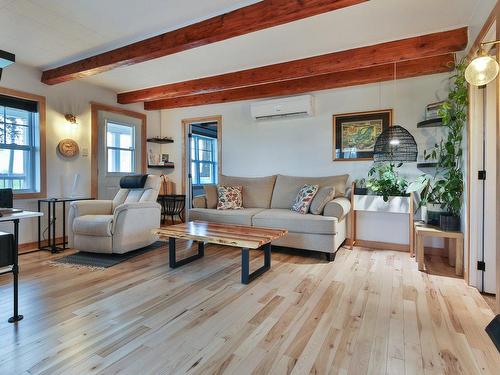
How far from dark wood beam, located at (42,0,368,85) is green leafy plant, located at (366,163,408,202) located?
224cm

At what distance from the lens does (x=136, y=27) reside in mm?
2635

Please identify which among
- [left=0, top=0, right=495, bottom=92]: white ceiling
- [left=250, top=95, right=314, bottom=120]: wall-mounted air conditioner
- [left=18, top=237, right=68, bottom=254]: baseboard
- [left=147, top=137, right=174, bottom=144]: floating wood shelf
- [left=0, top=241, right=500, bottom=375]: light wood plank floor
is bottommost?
[left=0, top=241, right=500, bottom=375]: light wood plank floor

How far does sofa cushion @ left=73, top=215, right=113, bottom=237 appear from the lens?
319 centimetres

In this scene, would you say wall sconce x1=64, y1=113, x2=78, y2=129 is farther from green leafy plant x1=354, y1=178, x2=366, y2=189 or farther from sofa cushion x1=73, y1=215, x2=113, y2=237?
green leafy plant x1=354, y1=178, x2=366, y2=189

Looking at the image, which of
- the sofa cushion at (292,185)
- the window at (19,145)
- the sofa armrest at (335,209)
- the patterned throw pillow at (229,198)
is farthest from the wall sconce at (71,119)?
the sofa armrest at (335,209)

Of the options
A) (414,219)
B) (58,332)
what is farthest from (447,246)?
(58,332)

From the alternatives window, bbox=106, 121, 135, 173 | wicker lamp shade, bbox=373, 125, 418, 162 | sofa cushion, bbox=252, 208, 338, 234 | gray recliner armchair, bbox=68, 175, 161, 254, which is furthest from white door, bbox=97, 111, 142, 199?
wicker lamp shade, bbox=373, 125, 418, 162

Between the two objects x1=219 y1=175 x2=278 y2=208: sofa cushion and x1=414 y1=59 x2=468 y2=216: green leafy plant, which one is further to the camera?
x1=219 y1=175 x2=278 y2=208: sofa cushion

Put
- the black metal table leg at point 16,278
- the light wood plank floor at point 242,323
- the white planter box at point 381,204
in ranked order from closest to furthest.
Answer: the light wood plank floor at point 242,323 → the black metal table leg at point 16,278 → the white planter box at point 381,204

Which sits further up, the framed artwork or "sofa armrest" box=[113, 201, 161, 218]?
the framed artwork

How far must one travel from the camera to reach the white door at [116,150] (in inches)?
181

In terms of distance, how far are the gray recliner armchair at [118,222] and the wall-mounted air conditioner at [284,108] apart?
196cm

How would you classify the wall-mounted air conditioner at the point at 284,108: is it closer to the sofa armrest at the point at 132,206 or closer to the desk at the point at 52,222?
the sofa armrest at the point at 132,206

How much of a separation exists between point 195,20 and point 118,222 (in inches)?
89.6
